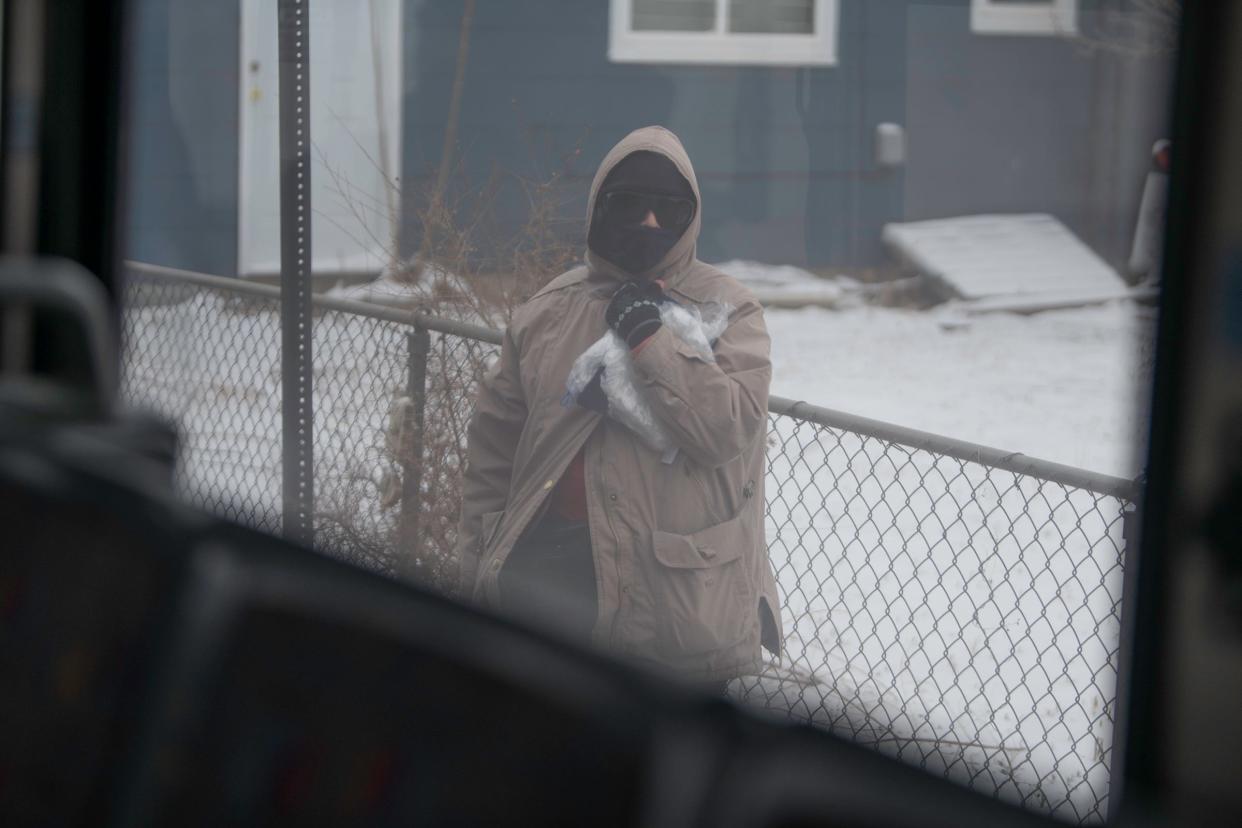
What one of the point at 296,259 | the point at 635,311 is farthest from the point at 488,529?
the point at 296,259

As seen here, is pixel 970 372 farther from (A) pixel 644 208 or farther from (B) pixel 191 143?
(B) pixel 191 143

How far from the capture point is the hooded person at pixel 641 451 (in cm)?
222

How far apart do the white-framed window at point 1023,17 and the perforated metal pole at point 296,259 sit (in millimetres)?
1359

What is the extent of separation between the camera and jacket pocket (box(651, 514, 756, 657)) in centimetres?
225

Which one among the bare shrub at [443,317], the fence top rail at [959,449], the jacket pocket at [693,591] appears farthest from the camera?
the bare shrub at [443,317]

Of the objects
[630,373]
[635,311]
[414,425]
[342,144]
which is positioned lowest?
[414,425]

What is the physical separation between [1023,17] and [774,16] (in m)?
0.59

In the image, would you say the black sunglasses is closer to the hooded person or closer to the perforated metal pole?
the hooded person

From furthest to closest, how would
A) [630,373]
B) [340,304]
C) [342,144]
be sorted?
[340,304] → [342,144] → [630,373]

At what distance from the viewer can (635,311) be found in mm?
2229

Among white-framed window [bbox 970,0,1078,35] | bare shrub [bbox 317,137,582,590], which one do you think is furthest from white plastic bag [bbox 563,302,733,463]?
white-framed window [bbox 970,0,1078,35]

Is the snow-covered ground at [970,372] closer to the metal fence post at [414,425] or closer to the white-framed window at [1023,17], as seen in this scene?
the white-framed window at [1023,17]

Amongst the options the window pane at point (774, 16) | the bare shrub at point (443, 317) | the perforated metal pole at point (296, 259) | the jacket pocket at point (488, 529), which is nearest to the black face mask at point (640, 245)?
the bare shrub at point (443, 317)

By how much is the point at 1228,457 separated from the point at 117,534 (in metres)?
0.81
